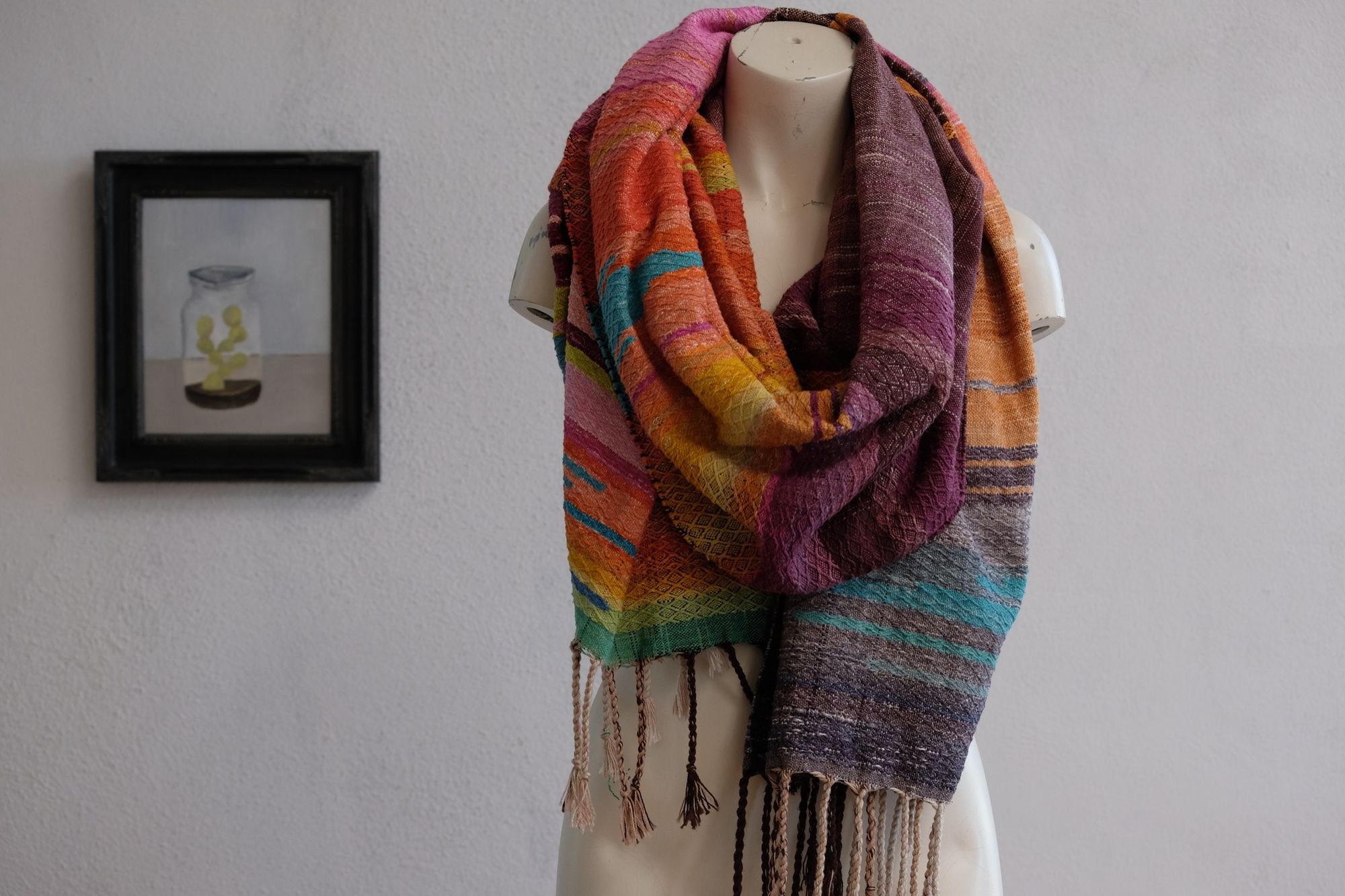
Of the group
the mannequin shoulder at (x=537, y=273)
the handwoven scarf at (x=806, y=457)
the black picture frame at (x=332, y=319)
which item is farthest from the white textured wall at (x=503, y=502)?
the handwoven scarf at (x=806, y=457)

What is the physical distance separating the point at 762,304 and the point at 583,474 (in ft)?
0.68

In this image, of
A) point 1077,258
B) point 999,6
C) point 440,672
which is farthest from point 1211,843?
point 999,6

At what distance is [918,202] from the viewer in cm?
83

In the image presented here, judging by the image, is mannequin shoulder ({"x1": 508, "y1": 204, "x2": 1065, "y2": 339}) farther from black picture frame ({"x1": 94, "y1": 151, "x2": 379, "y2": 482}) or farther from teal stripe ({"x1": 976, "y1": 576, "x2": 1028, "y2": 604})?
black picture frame ({"x1": 94, "y1": 151, "x2": 379, "y2": 482})

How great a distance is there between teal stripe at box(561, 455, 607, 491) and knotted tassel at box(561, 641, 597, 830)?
5.6 inches

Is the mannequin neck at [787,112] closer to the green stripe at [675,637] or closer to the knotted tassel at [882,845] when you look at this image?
the green stripe at [675,637]

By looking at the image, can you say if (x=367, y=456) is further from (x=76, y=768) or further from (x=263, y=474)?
(x=76, y=768)

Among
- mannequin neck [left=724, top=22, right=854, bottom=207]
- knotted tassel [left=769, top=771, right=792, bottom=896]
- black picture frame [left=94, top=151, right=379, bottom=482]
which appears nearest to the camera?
knotted tassel [left=769, top=771, right=792, bottom=896]

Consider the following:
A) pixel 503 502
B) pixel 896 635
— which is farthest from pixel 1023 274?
pixel 503 502

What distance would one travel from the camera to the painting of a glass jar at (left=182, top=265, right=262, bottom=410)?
70.0 inches

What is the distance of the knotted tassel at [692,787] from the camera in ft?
2.64

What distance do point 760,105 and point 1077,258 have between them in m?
1.06

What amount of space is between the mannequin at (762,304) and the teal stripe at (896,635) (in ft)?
0.24

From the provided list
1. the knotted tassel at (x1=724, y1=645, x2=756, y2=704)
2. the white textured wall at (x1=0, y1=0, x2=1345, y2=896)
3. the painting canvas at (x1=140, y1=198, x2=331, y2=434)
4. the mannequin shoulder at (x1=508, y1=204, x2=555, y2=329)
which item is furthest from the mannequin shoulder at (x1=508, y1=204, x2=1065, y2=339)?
the painting canvas at (x1=140, y1=198, x2=331, y2=434)
